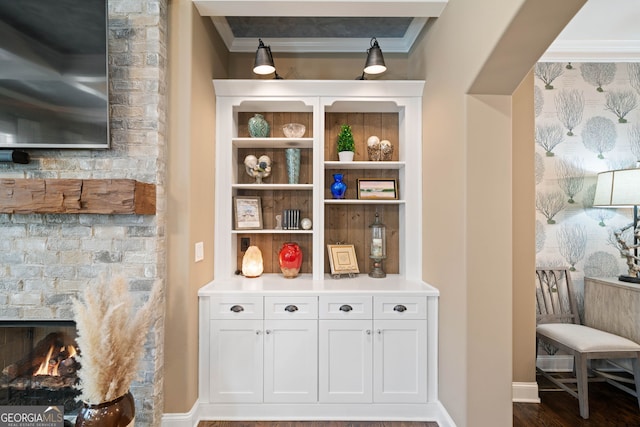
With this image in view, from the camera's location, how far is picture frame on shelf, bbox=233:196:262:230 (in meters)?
2.74

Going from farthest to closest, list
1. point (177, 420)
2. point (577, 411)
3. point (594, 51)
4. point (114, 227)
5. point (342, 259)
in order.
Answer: point (594, 51)
point (342, 259)
point (577, 411)
point (177, 420)
point (114, 227)

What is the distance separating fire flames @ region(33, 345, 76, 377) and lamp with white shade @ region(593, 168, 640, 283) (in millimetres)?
4192

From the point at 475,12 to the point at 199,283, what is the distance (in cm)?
239

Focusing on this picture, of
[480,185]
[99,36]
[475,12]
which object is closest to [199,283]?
[99,36]

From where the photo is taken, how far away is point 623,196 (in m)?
2.72

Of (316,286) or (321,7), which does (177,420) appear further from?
(321,7)

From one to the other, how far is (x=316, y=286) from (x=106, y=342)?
147 centimetres

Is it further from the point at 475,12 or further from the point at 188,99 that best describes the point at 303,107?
the point at 475,12

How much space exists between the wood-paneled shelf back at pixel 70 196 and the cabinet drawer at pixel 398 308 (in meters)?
1.66

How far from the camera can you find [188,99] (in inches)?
84.6

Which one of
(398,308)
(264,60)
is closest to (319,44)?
(264,60)

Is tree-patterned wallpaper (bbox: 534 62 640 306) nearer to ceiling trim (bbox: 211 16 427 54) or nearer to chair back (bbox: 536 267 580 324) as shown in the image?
chair back (bbox: 536 267 580 324)

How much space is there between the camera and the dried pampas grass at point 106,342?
1.15 meters

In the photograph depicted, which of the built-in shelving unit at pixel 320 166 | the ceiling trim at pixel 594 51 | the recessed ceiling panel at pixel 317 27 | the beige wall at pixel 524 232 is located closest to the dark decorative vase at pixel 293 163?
the built-in shelving unit at pixel 320 166
